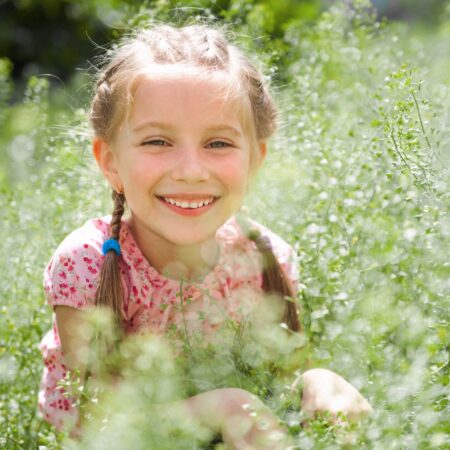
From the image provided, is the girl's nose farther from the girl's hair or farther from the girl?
the girl's hair

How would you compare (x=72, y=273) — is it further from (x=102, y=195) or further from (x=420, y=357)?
(x=420, y=357)

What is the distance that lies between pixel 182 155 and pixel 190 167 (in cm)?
4

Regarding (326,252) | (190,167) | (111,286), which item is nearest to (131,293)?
(111,286)

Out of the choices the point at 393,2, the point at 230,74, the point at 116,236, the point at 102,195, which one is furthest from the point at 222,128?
the point at 393,2

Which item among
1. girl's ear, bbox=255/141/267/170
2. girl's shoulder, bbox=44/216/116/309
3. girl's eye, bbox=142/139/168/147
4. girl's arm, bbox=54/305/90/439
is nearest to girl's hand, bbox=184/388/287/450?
girl's arm, bbox=54/305/90/439

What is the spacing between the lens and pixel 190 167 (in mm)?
2076

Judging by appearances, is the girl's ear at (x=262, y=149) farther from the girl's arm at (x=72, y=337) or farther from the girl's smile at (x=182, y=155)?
the girl's arm at (x=72, y=337)

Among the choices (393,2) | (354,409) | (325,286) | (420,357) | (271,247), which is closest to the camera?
(420,357)

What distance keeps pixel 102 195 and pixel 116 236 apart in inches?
19.1

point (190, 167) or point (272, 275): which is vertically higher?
point (190, 167)

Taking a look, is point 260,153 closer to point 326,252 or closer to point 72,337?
point 326,252

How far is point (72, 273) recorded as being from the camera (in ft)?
7.12

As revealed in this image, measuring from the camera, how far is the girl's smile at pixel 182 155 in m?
2.10

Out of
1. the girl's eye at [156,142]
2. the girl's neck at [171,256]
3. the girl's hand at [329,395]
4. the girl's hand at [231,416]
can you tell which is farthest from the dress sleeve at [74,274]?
the girl's hand at [329,395]
